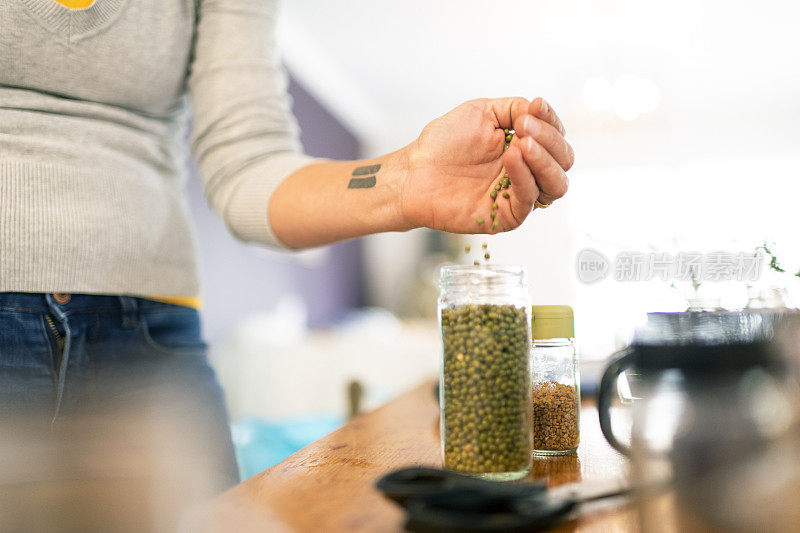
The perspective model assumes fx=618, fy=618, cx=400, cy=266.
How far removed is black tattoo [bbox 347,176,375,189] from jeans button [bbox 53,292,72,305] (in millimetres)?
362

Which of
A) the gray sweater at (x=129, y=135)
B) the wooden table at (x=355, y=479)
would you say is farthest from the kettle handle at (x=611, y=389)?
the gray sweater at (x=129, y=135)

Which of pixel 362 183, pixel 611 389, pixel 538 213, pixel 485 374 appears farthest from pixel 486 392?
pixel 538 213

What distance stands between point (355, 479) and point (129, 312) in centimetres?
43

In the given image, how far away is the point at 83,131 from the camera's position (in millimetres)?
784

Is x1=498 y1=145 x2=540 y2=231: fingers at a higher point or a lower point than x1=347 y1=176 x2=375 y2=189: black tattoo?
lower

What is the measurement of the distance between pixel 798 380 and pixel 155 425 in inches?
25.5

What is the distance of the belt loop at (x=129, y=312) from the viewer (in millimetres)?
785

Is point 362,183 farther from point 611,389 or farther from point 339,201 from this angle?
point 611,389

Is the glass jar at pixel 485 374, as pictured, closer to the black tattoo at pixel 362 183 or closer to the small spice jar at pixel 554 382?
the small spice jar at pixel 554 382

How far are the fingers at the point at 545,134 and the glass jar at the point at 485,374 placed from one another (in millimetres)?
134

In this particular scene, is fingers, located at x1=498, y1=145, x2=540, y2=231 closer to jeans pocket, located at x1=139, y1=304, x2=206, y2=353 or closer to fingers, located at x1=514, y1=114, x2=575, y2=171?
fingers, located at x1=514, y1=114, x2=575, y2=171

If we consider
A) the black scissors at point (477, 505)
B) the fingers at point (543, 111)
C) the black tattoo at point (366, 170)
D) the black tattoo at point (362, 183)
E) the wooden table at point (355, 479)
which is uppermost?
the fingers at point (543, 111)

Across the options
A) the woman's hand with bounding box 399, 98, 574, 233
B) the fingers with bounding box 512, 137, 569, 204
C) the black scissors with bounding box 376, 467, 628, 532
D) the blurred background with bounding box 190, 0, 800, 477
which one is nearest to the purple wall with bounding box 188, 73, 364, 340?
the blurred background with bounding box 190, 0, 800, 477

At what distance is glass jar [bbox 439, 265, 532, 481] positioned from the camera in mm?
499
